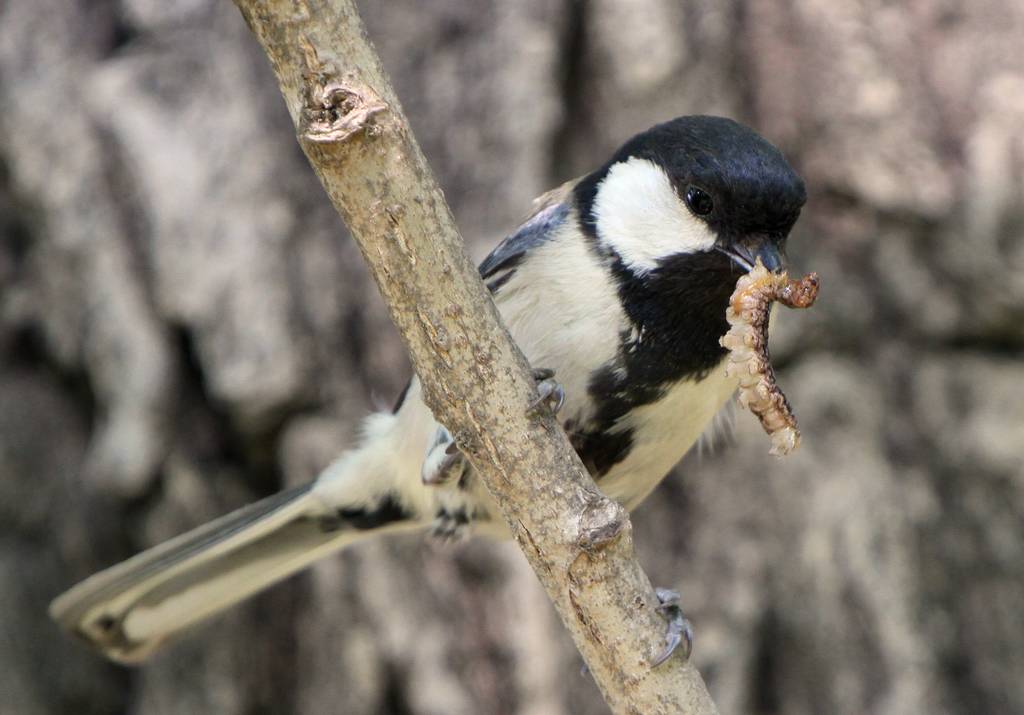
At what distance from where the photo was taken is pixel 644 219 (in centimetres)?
184

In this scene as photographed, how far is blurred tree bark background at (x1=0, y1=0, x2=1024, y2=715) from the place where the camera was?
2545 millimetres

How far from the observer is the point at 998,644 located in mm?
2553

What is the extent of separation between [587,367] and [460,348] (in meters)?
0.49

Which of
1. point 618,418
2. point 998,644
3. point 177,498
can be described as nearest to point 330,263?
point 177,498

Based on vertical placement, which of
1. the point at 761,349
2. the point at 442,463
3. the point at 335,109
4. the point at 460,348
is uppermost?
the point at 335,109

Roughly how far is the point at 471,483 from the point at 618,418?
310mm

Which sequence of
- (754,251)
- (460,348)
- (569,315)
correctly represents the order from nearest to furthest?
(460,348), (754,251), (569,315)

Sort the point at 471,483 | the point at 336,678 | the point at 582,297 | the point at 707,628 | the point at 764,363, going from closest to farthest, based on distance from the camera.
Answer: the point at 764,363 → the point at 582,297 → the point at 471,483 → the point at 707,628 → the point at 336,678

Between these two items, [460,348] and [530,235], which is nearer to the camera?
[460,348]

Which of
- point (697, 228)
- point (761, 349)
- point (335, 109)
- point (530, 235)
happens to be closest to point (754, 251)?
point (697, 228)

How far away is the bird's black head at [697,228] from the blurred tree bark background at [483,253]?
0.81 metres

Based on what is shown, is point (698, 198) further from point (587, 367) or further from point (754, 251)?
point (587, 367)

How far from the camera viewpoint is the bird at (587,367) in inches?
69.3

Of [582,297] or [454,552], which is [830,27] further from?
[454,552]
